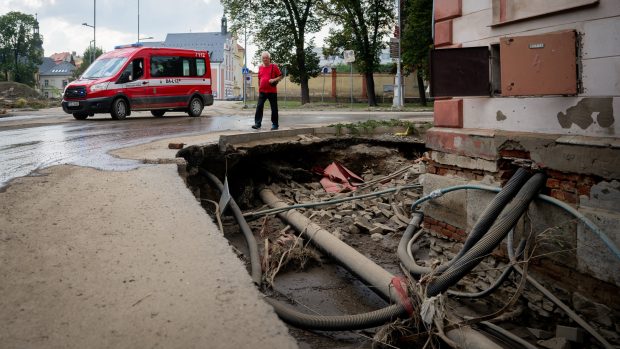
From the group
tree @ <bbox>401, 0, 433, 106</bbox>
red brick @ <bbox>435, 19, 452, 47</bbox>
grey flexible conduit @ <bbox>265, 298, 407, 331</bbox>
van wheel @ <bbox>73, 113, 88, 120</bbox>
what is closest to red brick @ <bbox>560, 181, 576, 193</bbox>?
grey flexible conduit @ <bbox>265, 298, 407, 331</bbox>

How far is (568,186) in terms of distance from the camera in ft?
14.1

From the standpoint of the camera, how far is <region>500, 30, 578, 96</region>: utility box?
426cm

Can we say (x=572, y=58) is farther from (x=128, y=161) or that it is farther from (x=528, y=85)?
(x=128, y=161)

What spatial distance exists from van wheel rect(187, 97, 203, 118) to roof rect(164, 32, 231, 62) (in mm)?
68541

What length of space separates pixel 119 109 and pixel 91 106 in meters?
0.81

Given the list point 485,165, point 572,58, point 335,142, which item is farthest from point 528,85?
point 335,142

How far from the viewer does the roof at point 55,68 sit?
10362 cm

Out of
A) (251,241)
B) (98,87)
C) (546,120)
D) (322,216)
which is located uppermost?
(98,87)

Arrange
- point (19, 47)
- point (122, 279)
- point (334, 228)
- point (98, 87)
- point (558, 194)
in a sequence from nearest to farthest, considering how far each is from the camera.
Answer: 1. point (122, 279)
2. point (558, 194)
3. point (334, 228)
4. point (98, 87)
5. point (19, 47)

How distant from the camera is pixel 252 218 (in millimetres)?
7348

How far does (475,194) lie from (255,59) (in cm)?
3167

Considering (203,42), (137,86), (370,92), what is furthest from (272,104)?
(203,42)

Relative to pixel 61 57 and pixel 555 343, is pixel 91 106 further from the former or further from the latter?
pixel 61 57

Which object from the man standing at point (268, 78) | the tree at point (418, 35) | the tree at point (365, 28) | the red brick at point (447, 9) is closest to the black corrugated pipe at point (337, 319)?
the red brick at point (447, 9)
